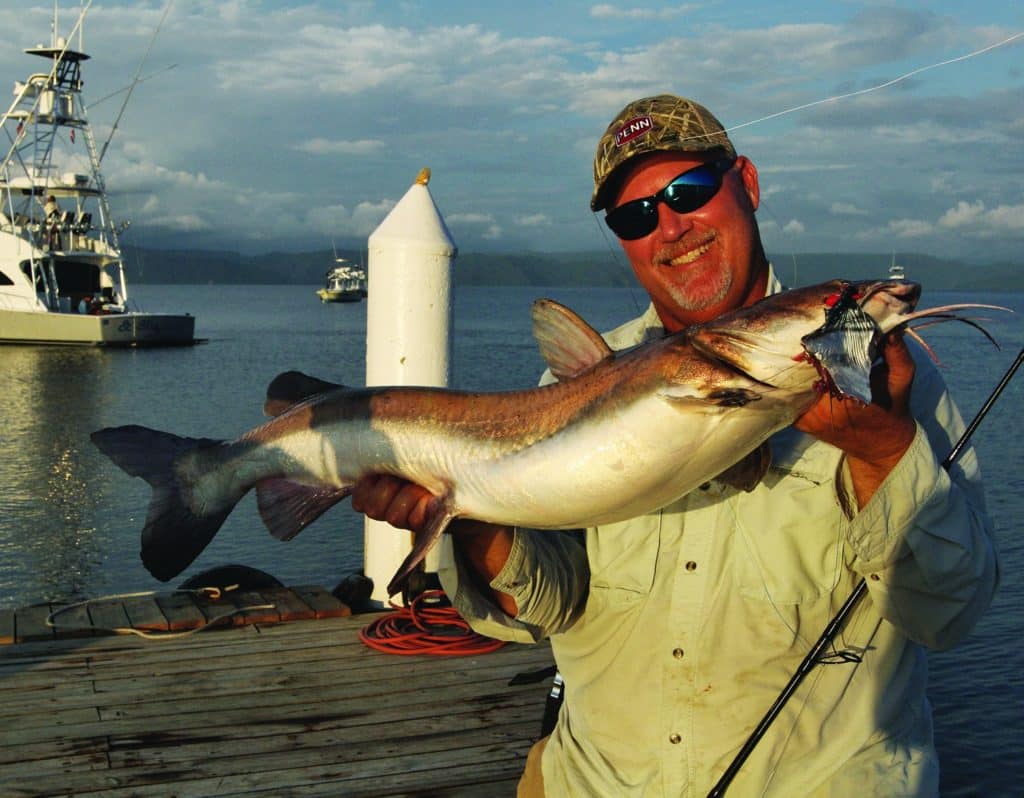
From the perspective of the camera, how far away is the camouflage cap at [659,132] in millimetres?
3037

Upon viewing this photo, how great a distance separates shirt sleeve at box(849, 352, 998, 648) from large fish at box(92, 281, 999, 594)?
11.3 inches

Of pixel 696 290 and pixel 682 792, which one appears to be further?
pixel 696 290

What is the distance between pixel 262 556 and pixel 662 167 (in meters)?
12.5

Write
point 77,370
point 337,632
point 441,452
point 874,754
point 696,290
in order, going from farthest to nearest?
point 77,370 < point 337,632 < point 696,290 < point 441,452 < point 874,754

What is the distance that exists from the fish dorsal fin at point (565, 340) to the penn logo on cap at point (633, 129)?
0.64 m

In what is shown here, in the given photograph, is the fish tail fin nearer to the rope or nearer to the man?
the man

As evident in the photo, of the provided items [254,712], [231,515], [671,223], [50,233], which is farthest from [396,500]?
[50,233]

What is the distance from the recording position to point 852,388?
2023 millimetres

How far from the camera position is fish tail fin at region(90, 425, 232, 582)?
3205mm

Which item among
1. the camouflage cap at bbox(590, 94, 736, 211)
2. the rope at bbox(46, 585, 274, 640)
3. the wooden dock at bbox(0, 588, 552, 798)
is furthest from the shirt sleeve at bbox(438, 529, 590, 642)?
the rope at bbox(46, 585, 274, 640)

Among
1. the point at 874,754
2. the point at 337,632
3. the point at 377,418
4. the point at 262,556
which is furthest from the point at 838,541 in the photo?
the point at 262,556

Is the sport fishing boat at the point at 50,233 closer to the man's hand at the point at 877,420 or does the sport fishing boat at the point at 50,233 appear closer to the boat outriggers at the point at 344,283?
the man's hand at the point at 877,420

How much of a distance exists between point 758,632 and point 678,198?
1211mm

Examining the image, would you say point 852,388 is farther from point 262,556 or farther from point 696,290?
point 262,556
